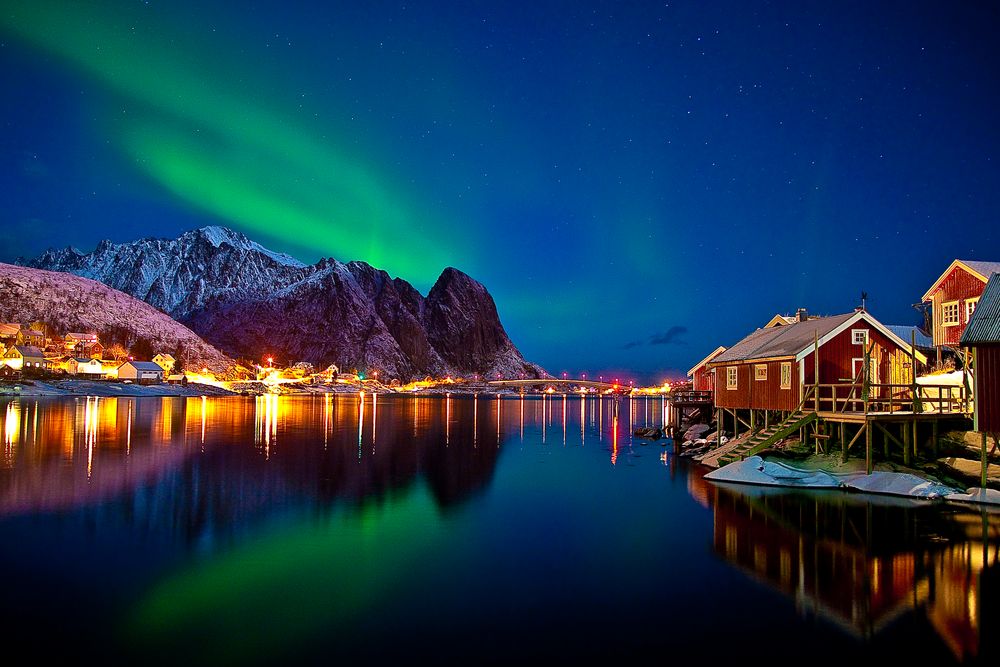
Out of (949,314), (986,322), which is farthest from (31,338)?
(986,322)

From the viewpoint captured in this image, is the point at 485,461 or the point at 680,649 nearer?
the point at 680,649

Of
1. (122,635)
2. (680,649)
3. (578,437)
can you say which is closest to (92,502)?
(122,635)

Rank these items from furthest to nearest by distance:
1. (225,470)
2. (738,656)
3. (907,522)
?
(225,470), (907,522), (738,656)

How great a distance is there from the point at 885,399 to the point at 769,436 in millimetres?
5607

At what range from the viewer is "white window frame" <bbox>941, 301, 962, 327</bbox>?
39.2 meters

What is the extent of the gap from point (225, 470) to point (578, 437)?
3822cm

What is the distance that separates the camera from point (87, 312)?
601 feet

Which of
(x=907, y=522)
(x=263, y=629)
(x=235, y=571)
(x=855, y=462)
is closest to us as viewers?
(x=263, y=629)

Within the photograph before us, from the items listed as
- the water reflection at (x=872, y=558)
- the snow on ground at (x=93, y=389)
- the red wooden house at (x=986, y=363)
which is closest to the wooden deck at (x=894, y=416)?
the red wooden house at (x=986, y=363)

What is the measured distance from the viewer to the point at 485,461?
40469 millimetres

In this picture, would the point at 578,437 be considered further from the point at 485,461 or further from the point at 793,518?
the point at 793,518

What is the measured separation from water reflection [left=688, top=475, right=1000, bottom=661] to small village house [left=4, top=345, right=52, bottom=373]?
150 m

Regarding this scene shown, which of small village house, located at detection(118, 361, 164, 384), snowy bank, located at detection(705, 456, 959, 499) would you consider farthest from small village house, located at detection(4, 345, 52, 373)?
snowy bank, located at detection(705, 456, 959, 499)

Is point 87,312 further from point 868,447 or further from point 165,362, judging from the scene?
point 868,447
